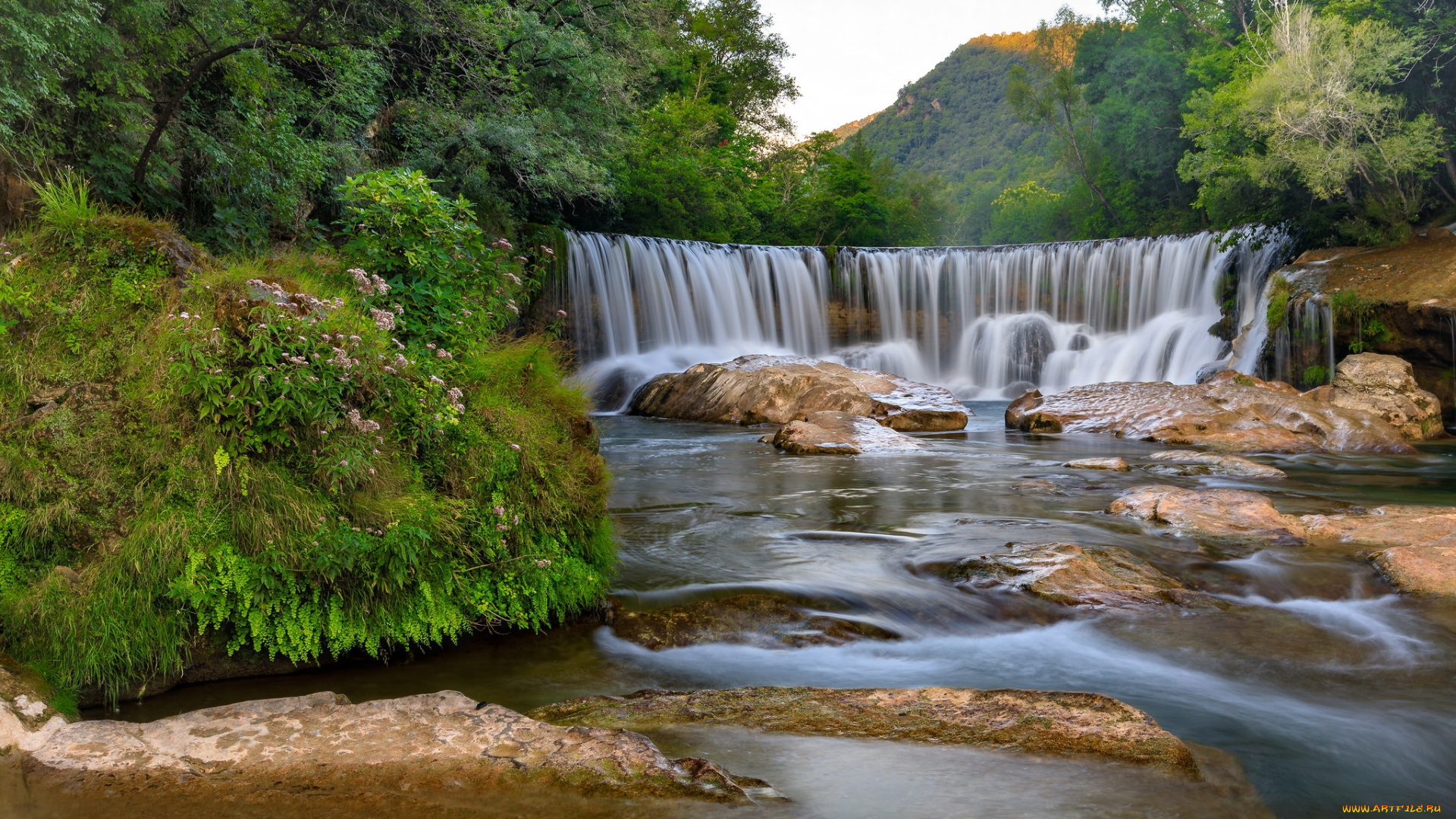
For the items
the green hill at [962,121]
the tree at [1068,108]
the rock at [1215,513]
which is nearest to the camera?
the rock at [1215,513]

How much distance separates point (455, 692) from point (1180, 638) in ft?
12.0

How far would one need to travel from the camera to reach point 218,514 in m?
3.49

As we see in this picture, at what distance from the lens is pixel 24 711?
283 cm

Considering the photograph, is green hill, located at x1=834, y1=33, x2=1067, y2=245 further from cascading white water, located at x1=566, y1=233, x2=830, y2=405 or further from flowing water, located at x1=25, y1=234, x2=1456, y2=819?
flowing water, located at x1=25, y1=234, x2=1456, y2=819

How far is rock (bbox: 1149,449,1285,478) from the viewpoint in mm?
9484

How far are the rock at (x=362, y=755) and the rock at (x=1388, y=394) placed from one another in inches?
566

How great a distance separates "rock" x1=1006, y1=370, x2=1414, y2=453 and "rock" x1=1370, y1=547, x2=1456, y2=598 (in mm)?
6981

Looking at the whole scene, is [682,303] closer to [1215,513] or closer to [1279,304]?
[1279,304]

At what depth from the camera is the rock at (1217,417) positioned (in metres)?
11.8

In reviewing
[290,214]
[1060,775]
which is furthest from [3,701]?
[290,214]

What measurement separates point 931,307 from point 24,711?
87.8ft

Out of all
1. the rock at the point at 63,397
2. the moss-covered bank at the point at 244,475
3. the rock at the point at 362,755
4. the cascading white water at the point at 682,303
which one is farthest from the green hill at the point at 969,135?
the rock at the point at 362,755

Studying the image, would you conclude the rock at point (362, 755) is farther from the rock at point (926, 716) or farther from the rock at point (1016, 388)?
the rock at point (1016, 388)

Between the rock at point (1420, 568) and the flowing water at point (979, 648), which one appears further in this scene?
the rock at point (1420, 568)
